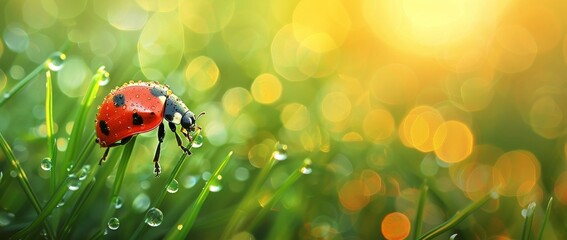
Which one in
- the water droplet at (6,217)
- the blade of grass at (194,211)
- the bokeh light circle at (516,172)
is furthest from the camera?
the bokeh light circle at (516,172)

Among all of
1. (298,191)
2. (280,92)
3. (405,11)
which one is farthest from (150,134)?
(405,11)

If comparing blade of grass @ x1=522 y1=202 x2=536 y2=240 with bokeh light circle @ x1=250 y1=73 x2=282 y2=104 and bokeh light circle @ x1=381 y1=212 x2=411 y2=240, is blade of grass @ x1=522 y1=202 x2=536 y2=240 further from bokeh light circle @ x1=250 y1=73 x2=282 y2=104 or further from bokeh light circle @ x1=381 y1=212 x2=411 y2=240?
bokeh light circle @ x1=250 y1=73 x2=282 y2=104

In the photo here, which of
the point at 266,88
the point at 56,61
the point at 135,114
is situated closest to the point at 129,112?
the point at 135,114

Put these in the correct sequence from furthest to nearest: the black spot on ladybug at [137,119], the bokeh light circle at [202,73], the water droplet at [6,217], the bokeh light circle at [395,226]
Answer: the bokeh light circle at [202,73] → the bokeh light circle at [395,226] → the black spot on ladybug at [137,119] → the water droplet at [6,217]

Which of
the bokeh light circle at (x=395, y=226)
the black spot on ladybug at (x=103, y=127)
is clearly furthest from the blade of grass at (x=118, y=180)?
the bokeh light circle at (x=395, y=226)

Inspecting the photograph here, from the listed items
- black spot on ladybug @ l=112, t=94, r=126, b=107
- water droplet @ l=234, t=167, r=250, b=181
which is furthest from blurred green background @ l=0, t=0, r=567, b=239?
black spot on ladybug @ l=112, t=94, r=126, b=107

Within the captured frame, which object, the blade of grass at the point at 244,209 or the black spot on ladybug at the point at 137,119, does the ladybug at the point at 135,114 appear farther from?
the blade of grass at the point at 244,209
